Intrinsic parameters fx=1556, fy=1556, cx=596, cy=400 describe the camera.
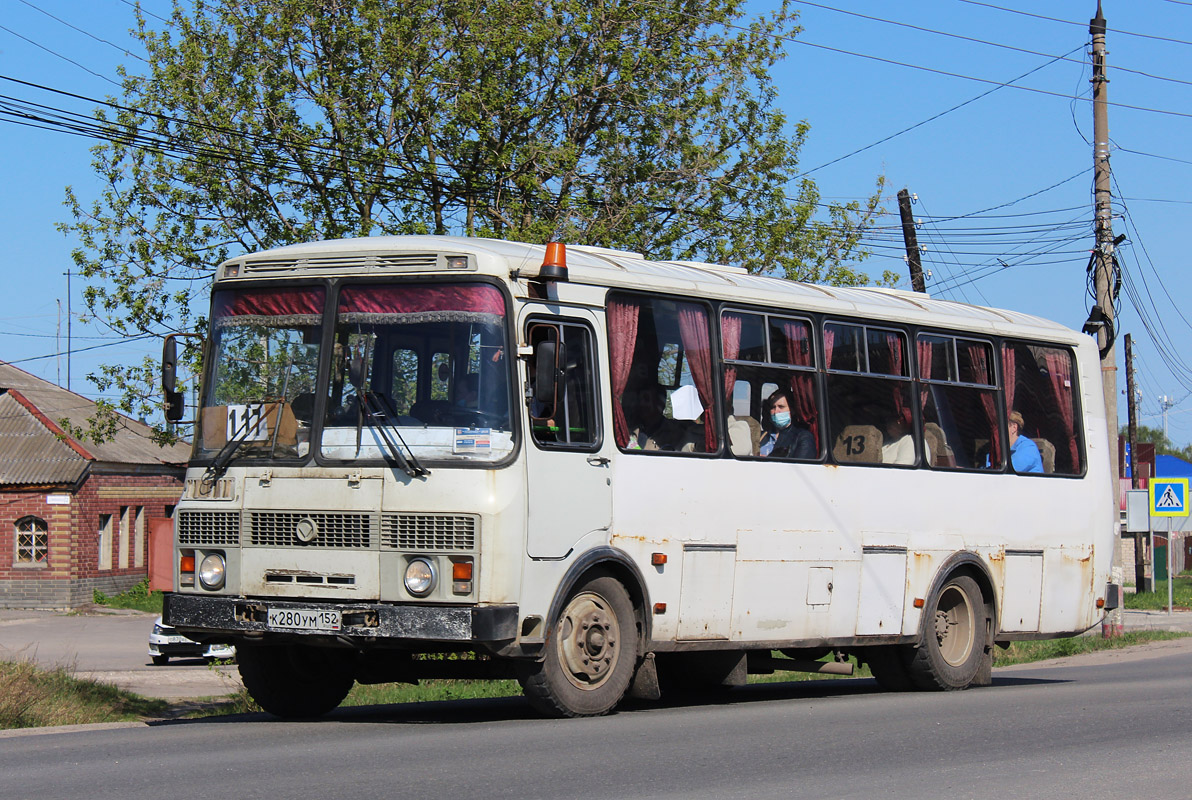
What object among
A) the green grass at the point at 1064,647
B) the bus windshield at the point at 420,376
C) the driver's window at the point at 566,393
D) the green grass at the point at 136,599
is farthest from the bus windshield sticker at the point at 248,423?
the green grass at the point at 136,599

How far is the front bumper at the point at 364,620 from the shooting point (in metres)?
9.09

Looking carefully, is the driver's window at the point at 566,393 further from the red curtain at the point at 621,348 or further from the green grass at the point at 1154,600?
the green grass at the point at 1154,600

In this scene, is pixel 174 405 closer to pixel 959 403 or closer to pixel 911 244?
pixel 959 403

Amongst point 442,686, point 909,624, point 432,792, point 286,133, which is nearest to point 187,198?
point 286,133

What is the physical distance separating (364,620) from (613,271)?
116 inches

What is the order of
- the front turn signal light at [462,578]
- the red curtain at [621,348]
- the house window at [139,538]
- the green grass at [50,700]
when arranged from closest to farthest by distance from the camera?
the front turn signal light at [462,578]
the red curtain at [621,348]
the green grass at [50,700]
the house window at [139,538]

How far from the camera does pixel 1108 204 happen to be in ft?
77.0

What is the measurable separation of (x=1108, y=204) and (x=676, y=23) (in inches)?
309

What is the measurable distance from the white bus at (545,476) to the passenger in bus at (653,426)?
0.02 m

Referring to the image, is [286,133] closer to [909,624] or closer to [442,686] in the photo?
[442,686]

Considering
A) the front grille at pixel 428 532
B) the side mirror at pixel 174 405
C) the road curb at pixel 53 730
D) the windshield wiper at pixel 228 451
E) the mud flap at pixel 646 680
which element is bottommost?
the road curb at pixel 53 730

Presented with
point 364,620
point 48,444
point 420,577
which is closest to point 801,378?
point 420,577

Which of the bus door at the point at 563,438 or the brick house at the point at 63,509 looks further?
the brick house at the point at 63,509

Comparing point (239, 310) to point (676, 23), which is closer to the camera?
point (239, 310)
